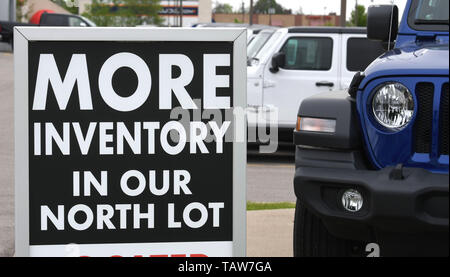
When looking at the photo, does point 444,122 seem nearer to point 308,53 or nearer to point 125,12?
point 308,53

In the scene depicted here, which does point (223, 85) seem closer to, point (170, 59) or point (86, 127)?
point (170, 59)

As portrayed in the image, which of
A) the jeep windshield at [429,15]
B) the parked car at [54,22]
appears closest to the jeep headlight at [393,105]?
the jeep windshield at [429,15]

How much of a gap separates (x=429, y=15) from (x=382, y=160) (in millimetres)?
1596

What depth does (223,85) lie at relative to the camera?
3430mm

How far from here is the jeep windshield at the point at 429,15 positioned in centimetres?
546

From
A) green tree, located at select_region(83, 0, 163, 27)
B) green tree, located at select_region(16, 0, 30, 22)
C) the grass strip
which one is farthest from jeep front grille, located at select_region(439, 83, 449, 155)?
green tree, located at select_region(83, 0, 163, 27)

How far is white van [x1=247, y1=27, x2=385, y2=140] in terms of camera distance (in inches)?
482

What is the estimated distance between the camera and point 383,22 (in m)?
5.75

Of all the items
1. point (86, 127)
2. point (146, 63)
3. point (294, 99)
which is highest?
point (146, 63)

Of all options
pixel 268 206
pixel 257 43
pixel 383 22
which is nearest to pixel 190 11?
pixel 257 43

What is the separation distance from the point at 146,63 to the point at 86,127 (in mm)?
342
